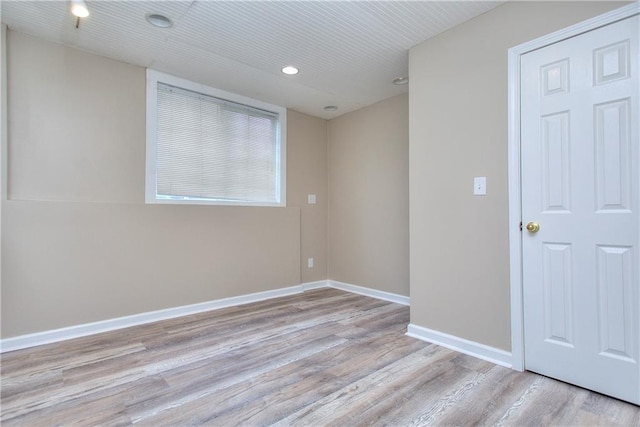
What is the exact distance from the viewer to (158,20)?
232 centimetres

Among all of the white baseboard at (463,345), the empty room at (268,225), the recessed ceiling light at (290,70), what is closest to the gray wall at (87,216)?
the empty room at (268,225)

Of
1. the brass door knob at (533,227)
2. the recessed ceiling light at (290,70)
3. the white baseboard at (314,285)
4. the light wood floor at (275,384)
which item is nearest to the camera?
the light wood floor at (275,384)

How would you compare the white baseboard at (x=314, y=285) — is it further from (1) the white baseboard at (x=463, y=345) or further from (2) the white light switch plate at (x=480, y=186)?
(2) the white light switch plate at (x=480, y=186)

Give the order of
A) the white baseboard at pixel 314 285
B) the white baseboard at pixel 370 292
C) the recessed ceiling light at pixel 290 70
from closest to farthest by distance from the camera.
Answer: the recessed ceiling light at pixel 290 70, the white baseboard at pixel 370 292, the white baseboard at pixel 314 285

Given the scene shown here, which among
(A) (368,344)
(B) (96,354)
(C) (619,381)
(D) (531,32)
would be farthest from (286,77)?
(C) (619,381)

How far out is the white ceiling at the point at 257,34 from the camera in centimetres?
218

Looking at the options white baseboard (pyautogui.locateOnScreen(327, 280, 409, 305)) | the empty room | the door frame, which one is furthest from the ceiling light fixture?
white baseboard (pyautogui.locateOnScreen(327, 280, 409, 305))

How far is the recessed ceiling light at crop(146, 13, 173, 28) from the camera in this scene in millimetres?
2279

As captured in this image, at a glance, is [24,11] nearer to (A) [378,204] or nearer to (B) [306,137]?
(B) [306,137]

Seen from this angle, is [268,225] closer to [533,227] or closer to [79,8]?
[79,8]

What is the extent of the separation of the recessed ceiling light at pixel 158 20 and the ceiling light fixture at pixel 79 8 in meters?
0.37

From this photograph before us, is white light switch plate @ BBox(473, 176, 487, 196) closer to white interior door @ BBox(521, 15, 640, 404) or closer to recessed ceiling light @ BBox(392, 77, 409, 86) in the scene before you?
white interior door @ BBox(521, 15, 640, 404)

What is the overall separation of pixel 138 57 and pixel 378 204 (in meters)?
2.93

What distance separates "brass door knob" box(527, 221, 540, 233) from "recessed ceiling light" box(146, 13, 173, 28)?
287cm
